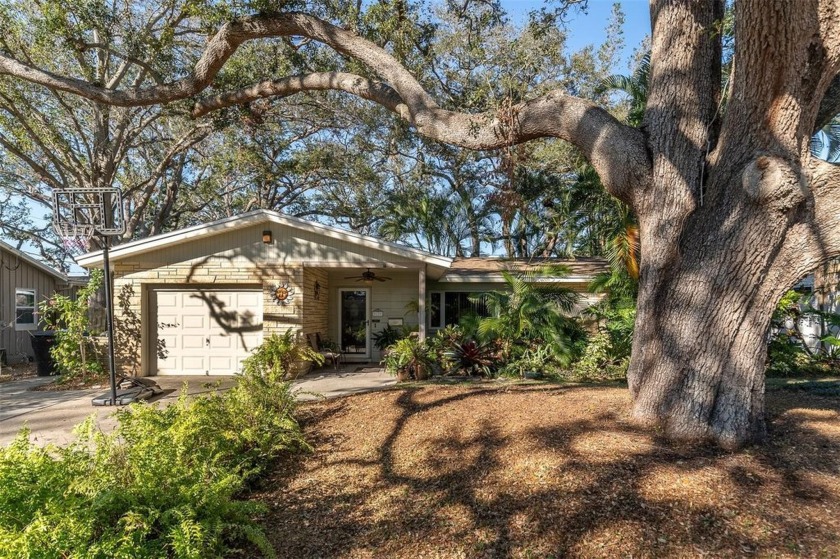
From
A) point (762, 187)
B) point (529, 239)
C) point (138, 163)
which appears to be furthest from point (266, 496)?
point (138, 163)

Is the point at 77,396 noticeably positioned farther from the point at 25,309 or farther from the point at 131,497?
the point at 25,309

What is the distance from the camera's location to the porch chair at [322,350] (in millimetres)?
10250

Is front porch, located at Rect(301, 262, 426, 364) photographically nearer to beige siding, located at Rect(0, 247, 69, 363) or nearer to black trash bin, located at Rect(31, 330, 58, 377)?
black trash bin, located at Rect(31, 330, 58, 377)

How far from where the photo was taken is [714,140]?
170 inches

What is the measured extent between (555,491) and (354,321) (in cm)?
960

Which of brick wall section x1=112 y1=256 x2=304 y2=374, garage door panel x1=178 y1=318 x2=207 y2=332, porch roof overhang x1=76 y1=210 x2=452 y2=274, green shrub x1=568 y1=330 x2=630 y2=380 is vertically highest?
porch roof overhang x1=76 y1=210 x2=452 y2=274

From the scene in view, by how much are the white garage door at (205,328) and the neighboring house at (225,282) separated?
22 mm

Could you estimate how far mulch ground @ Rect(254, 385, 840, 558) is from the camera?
281cm

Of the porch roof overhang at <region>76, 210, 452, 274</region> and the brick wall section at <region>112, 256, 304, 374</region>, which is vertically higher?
the porch roof overhang at <region>76, 210, 452, 274</region>

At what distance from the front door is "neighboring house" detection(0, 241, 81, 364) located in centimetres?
878

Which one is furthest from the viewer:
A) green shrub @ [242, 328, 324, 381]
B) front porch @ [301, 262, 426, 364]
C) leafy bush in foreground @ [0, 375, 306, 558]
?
front porch @ [301, 262, 426, 364]

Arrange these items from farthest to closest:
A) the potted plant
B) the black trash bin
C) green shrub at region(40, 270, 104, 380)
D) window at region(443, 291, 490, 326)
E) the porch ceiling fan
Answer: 1. window at region(443, 291, 490, 326)
2. the potted plant
3. the porch ceiling fan
4. the black trash bin
5. green shrub at region(40, 270, 104, 380)

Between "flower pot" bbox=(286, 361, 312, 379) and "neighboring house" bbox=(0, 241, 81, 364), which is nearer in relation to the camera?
"flower pot" bbox=(286, 361, 312, 379)

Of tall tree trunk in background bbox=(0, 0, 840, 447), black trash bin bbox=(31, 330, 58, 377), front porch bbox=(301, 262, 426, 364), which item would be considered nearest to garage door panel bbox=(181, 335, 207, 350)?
front porch bbox=(301, 262, 426, 364)
